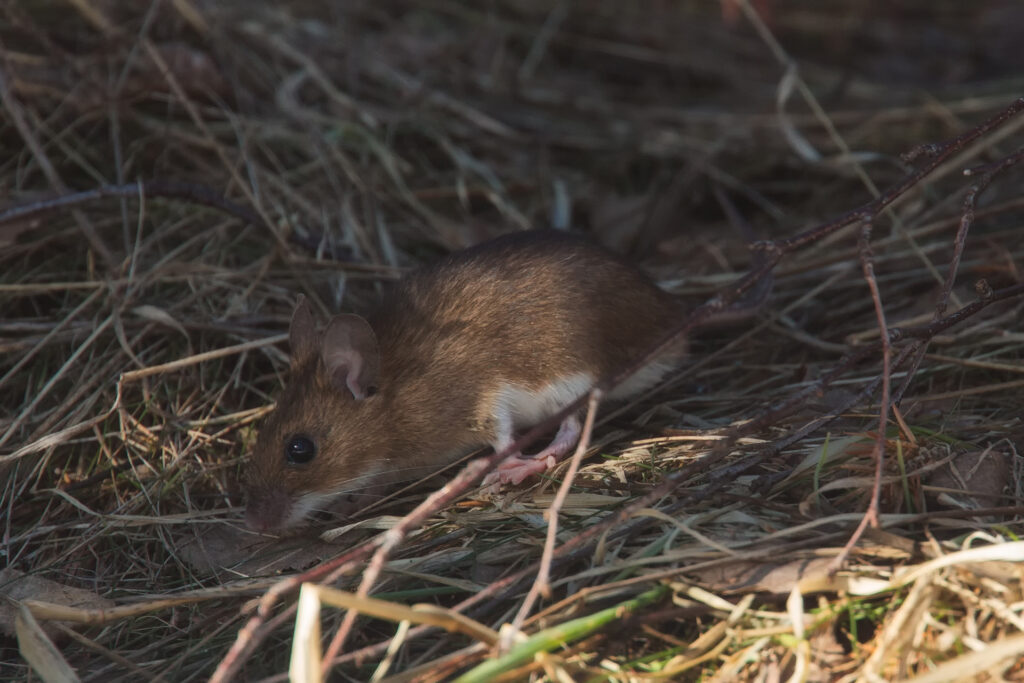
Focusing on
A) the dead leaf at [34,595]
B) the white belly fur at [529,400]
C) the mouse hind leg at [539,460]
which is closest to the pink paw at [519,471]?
the mouse hind leg at [539,460]

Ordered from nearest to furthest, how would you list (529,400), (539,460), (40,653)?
(40,653) → (539,460) → (529,400)

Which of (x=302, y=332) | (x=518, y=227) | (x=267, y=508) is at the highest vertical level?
(x=518, y=227)

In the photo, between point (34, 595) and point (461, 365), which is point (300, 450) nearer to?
point (461, 365)

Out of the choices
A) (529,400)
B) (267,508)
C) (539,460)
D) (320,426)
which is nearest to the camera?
(267,508)

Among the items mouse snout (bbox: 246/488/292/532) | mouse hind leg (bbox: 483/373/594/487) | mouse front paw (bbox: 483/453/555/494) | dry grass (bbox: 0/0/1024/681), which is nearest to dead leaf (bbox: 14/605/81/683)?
dry grass (bbox: 0/0/1024/681)

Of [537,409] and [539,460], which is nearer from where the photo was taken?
[539,460]

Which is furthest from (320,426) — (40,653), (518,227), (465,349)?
(518,227)

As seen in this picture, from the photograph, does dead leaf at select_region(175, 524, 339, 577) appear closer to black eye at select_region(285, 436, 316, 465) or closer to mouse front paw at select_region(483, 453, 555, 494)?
black eye at select_region(285, 436, 316, 465)
